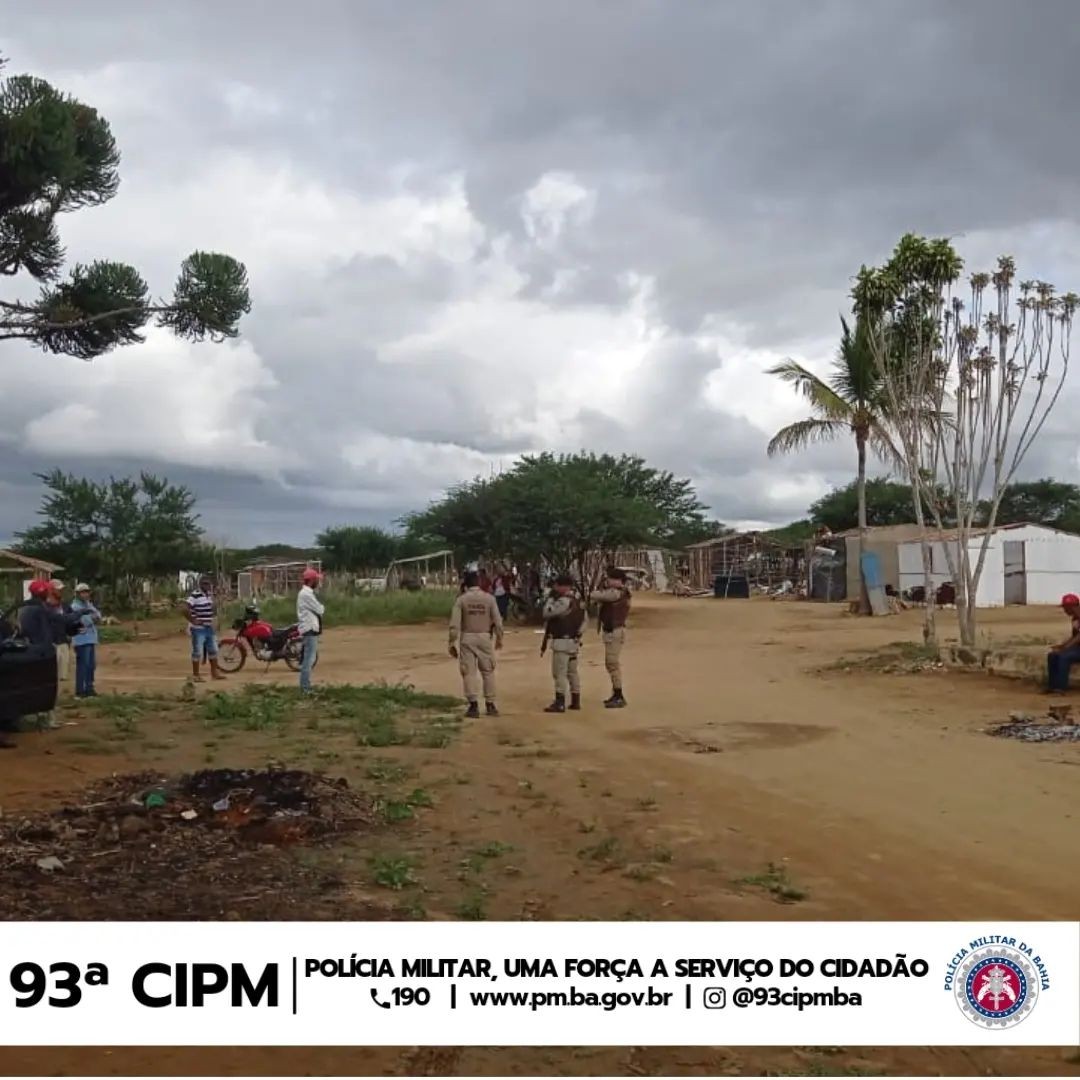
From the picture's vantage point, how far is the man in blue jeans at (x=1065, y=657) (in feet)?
41.9

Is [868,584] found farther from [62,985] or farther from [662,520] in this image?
[62,985]

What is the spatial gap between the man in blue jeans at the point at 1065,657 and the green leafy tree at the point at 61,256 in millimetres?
9865

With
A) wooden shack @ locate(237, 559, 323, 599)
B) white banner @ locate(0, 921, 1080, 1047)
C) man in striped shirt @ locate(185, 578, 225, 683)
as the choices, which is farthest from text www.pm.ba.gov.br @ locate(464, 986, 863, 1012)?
wooden shack @ locate(237, 559, 323, 599)

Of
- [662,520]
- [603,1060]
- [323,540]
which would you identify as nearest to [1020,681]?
[603,1060]

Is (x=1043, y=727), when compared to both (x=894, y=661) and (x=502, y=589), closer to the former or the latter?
(x=894, y=661)

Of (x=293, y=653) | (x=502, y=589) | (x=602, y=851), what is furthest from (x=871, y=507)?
(x=602, y=851)

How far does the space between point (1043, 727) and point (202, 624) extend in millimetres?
11540

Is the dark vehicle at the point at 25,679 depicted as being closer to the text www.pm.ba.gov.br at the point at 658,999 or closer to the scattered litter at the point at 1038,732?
the text www.pm.ba.gov.br at the point at 658,999

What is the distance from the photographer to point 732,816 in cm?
719

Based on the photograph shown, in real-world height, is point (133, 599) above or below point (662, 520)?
below

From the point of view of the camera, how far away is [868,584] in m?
30.1

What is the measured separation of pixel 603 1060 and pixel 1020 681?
12.0 m

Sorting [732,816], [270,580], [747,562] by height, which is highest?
[747,562]

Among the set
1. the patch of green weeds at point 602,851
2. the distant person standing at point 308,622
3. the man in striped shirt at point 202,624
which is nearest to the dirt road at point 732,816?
the patch of green weeds at point 602,851
